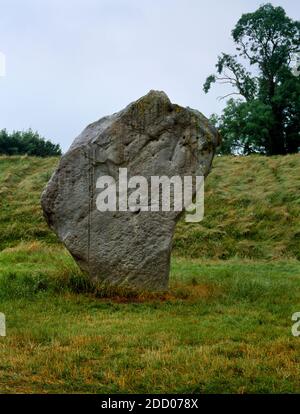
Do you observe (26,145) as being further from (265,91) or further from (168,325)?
(168,325)

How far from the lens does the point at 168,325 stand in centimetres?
909

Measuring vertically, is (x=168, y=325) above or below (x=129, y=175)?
below

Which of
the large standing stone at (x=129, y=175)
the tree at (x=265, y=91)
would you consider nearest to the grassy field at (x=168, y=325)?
the large standing stone at (x=129, y=175)

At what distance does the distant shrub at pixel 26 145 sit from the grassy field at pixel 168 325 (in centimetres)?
2162

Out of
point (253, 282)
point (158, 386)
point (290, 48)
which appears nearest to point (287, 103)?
point (290, 48)

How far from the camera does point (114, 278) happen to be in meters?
11.6

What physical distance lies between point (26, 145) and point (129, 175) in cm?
3161

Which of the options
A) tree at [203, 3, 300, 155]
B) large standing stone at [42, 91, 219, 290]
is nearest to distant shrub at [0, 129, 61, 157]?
tree at [203, 3, 300, 155]

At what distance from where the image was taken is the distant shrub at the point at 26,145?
1630 inches

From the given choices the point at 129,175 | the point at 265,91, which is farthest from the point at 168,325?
the point at 265,91

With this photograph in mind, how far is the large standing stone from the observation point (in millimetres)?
11586

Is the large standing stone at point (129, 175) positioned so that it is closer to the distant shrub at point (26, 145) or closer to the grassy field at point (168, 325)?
the grassy field at point (168, 325)
